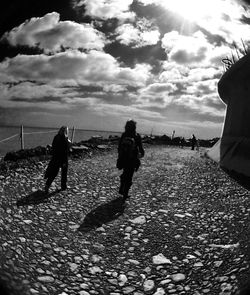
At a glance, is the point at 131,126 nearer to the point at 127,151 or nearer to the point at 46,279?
the point at 127,151

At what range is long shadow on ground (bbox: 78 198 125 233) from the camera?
22.7 ft

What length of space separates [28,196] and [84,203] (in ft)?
5.30

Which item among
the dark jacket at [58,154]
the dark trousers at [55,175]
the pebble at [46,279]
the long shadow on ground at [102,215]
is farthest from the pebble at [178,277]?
the dark jacket at [58,154]

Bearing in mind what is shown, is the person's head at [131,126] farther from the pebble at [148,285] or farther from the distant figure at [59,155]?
the pebble at [148,285]

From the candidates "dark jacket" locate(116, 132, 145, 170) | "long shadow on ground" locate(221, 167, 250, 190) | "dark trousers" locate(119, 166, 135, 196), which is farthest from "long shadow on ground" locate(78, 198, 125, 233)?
"long shadow on ground" locate(221, 167, 250, 190)

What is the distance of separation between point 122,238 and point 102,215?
147 centimetres

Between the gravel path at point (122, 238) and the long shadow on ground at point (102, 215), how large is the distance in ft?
0.08

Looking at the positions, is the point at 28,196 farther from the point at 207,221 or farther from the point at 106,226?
the point at 207,221

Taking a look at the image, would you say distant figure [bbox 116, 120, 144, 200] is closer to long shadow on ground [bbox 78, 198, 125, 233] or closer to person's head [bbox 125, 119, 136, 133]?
person's head [bbox 125, 119, 136, 133]

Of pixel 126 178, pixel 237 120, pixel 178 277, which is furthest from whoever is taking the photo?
pixel 237 120

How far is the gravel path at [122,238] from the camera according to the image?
14.6ft

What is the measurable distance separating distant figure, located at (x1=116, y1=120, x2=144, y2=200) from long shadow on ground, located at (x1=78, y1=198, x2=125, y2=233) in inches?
23.8

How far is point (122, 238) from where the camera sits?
6309mm

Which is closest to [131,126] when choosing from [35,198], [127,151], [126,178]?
[127,151]
